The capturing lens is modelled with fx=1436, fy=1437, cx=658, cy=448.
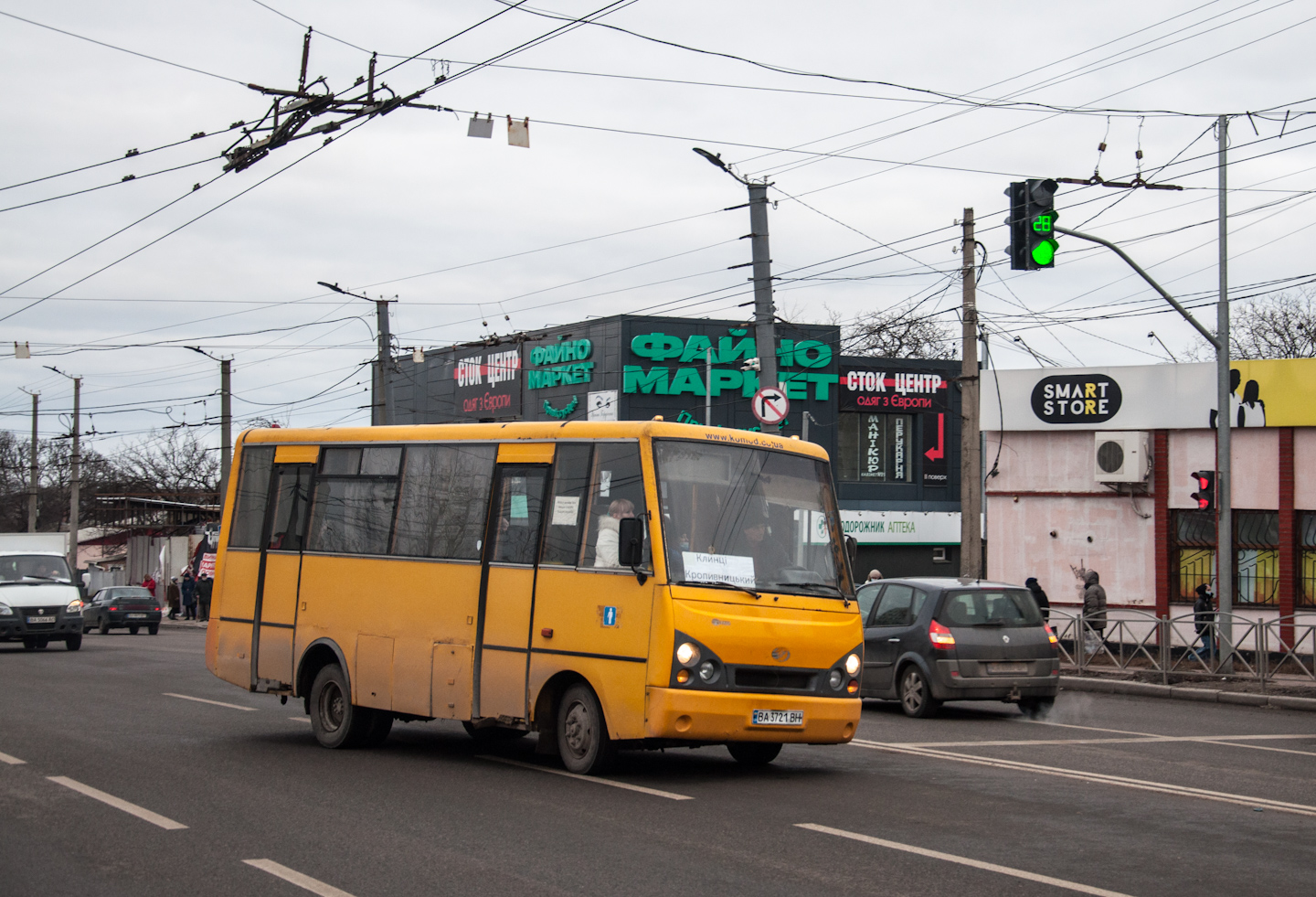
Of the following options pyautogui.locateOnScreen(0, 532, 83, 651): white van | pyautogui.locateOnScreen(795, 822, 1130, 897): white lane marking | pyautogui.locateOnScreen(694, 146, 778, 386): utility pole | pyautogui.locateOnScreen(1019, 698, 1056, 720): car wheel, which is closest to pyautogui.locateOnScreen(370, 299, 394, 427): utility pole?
pyautogui.locateOnScreen(0, 532, 83, 651): white van

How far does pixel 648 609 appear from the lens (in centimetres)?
1027

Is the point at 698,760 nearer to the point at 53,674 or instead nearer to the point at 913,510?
the point at 53,674

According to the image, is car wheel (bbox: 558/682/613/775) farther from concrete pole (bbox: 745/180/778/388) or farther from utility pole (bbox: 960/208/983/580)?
utility pole (bbox: 960/208/983/580)

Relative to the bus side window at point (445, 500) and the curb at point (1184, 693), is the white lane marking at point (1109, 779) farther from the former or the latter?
the curb at point (1184, 693)

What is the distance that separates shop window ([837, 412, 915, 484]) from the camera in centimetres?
4784

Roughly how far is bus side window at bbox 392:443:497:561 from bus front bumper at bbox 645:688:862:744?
2.45 meters

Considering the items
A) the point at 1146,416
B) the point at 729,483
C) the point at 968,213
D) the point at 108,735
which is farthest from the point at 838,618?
the point at 1146,416

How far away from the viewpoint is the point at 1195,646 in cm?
2180

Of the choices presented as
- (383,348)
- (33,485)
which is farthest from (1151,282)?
(33,485)

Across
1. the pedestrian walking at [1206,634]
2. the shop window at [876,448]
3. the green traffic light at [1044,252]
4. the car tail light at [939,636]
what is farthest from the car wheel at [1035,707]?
the shop window at [876,448]

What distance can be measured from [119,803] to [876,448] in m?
40.7

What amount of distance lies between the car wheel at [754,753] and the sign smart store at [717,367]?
3023 cm

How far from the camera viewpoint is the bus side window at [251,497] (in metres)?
14.0

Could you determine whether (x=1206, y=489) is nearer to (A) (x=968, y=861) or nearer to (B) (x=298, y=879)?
(A) (x=968, y=861)
